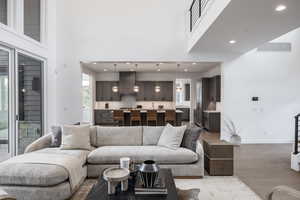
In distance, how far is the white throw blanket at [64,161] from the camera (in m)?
2.75

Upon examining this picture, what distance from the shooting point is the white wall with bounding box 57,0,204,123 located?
637cm

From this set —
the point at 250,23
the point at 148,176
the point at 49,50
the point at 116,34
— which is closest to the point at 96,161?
the point at 148,176

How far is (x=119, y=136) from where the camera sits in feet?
13.3

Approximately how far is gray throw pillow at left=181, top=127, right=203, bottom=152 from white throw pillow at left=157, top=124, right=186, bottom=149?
0.34 feet

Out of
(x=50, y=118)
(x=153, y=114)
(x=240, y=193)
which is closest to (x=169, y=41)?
(x=153, y=114)

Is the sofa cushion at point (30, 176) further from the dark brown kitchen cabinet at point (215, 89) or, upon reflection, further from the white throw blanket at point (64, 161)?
the dark brown kitchen cabinet at point (215, 89)

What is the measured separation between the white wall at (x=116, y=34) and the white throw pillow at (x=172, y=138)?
3.25 meters

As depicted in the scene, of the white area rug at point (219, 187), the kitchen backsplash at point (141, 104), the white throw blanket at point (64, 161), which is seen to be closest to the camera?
the white throw blanket at point (64, 161)

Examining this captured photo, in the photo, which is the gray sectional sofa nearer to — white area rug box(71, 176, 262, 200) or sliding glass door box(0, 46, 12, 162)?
white area rug box(71, 176, 262, 200)

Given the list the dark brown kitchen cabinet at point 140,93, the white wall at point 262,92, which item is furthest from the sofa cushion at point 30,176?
the dark brown kitchen cabinet at point 140,93

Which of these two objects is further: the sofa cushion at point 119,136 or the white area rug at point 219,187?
the sofa cushion at point 119,136

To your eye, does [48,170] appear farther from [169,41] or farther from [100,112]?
[100,112]

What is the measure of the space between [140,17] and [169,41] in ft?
4.02

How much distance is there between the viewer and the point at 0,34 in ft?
12.3
